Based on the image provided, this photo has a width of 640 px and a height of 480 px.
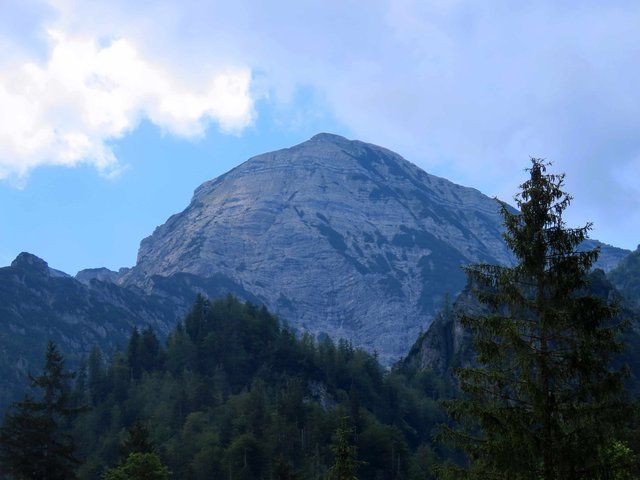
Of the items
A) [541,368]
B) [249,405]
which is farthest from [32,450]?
[249,405]

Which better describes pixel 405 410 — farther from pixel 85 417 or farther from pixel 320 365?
pixel 85 417

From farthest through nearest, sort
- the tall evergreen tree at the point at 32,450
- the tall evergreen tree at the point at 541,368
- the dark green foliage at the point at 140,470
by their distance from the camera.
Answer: the dark green foliage at the point at 140,470, the tall evergreen tree at the point at 32,450, the tall evergreen tree at the point at 541,368

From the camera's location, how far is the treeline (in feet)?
360

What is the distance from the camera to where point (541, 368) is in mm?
→ 21609

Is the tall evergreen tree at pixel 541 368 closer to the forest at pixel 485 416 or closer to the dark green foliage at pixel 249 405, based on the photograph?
the forest at pixel 485 416

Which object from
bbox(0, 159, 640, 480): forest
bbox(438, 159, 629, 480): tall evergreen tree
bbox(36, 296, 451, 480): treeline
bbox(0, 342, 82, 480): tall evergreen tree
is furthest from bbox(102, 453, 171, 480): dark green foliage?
bbox(438, 159, 629, 480): tall evergreen tree

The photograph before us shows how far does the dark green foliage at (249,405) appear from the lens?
109m

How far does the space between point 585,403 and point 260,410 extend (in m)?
104

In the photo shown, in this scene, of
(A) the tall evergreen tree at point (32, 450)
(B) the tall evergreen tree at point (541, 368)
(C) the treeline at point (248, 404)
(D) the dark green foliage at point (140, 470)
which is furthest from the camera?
(C) the treeline at point (248, 404)

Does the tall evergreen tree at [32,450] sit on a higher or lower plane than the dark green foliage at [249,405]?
lower

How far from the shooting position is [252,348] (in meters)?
177

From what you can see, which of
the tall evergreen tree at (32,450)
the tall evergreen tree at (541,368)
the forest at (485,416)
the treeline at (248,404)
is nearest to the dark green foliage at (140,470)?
the forest at (485,416)

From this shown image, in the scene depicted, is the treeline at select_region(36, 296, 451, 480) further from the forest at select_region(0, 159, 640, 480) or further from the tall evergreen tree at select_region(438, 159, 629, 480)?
the tall evergreen tree at select_region(438, 159, 629, 480)

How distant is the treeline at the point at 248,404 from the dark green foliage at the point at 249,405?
249mm
